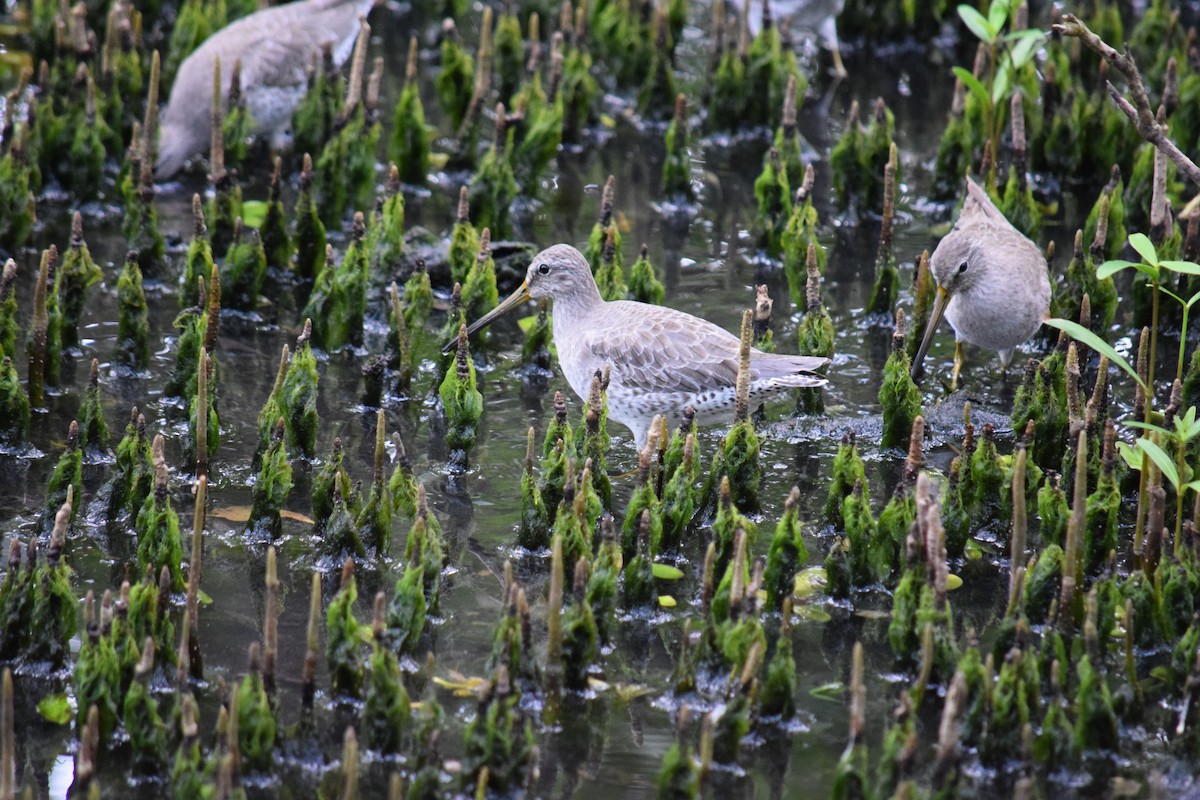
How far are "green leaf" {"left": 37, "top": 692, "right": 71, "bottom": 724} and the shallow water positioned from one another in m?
0.05

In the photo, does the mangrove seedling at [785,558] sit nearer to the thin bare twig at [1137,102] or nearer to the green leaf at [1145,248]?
the green leaf at [1145,248]

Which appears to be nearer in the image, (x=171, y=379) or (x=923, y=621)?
(x=923, y=621)

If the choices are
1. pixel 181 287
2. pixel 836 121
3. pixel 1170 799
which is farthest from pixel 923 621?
pixel 836 121

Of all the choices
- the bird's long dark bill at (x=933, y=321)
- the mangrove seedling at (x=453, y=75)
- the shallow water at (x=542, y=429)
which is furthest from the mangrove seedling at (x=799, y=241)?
the mangrove seedling at (x=453, y=75)

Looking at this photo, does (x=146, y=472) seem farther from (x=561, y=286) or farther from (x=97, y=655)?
(x=561, y=286)

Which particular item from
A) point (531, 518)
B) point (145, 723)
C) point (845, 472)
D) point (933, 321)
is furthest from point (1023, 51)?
point (145, 723)

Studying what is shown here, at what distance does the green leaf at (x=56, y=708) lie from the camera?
545 cm

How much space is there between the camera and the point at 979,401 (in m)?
8.30

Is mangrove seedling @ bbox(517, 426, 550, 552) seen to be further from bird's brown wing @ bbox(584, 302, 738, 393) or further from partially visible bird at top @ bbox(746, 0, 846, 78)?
partially visible bird at top @ bbox(746, 0, 846, 78)

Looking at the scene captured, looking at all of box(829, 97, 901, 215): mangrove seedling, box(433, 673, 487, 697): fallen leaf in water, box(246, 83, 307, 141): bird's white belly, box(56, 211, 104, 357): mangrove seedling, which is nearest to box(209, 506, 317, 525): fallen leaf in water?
box(433, 673, 487, 697): fallen leaf in water

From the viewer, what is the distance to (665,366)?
754cm

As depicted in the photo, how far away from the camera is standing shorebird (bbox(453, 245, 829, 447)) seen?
7.37 metres

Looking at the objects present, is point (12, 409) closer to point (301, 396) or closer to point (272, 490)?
point (301, 396)

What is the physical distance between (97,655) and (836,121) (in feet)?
27.4
